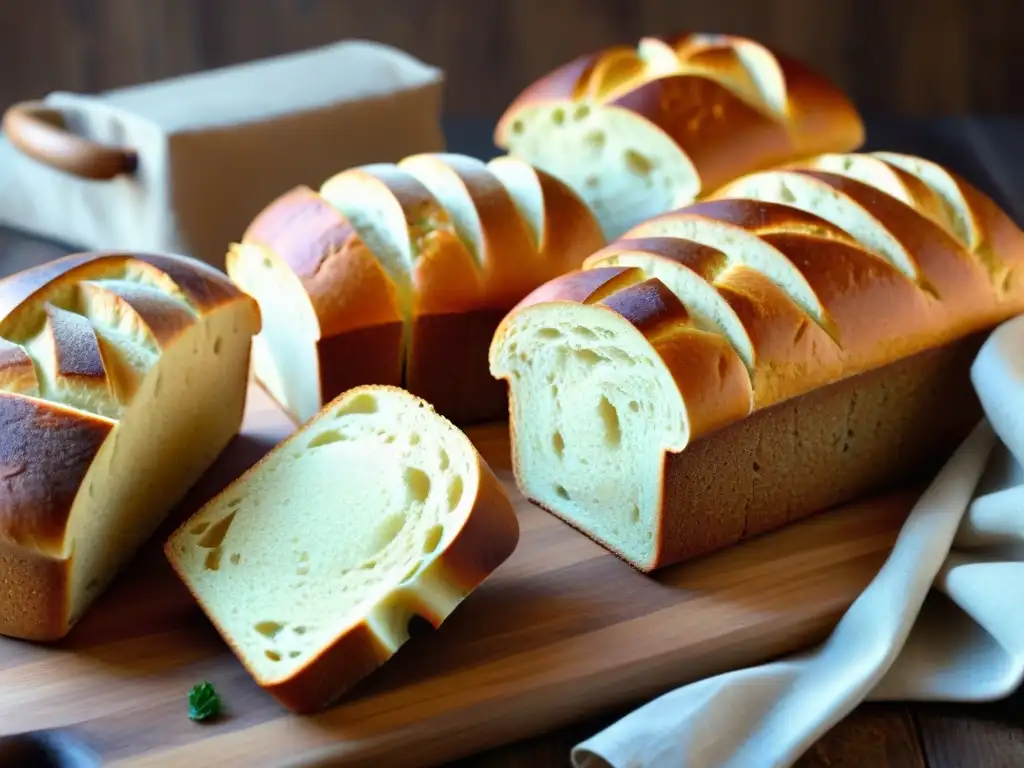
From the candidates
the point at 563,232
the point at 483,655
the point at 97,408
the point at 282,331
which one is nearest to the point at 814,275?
the point at 563,232

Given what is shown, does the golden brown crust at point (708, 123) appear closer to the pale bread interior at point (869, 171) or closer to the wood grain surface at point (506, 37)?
the pale bread interior at point (869, 171)

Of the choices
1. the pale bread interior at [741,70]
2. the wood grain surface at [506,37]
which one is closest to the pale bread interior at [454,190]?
the pale bread interior at [741,70]

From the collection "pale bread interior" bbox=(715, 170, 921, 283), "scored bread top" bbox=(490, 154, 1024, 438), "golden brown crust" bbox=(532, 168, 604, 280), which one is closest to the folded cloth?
"scored bread top" bbox=(490, 154, 1024, 438)

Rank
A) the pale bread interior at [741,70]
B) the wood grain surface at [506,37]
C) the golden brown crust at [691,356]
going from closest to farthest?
the golden brown crust at [691,356] → the pale bread interior at [741,70] → the wood grain surface at [506,37]

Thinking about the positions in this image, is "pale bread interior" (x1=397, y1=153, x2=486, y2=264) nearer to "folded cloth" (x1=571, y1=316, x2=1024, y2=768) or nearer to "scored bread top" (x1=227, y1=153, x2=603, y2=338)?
"scored bread top" (x1=227, y1=153, x2=603, y2=338)

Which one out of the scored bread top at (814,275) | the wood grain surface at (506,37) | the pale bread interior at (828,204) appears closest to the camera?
the scored bread top at (814,275)

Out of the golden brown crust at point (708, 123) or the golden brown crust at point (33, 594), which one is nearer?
the golden brown crust at point (33, 594)

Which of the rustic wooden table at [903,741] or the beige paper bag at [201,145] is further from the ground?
the beige paper bag at [201,145]

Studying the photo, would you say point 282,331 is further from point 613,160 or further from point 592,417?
point 613,160
